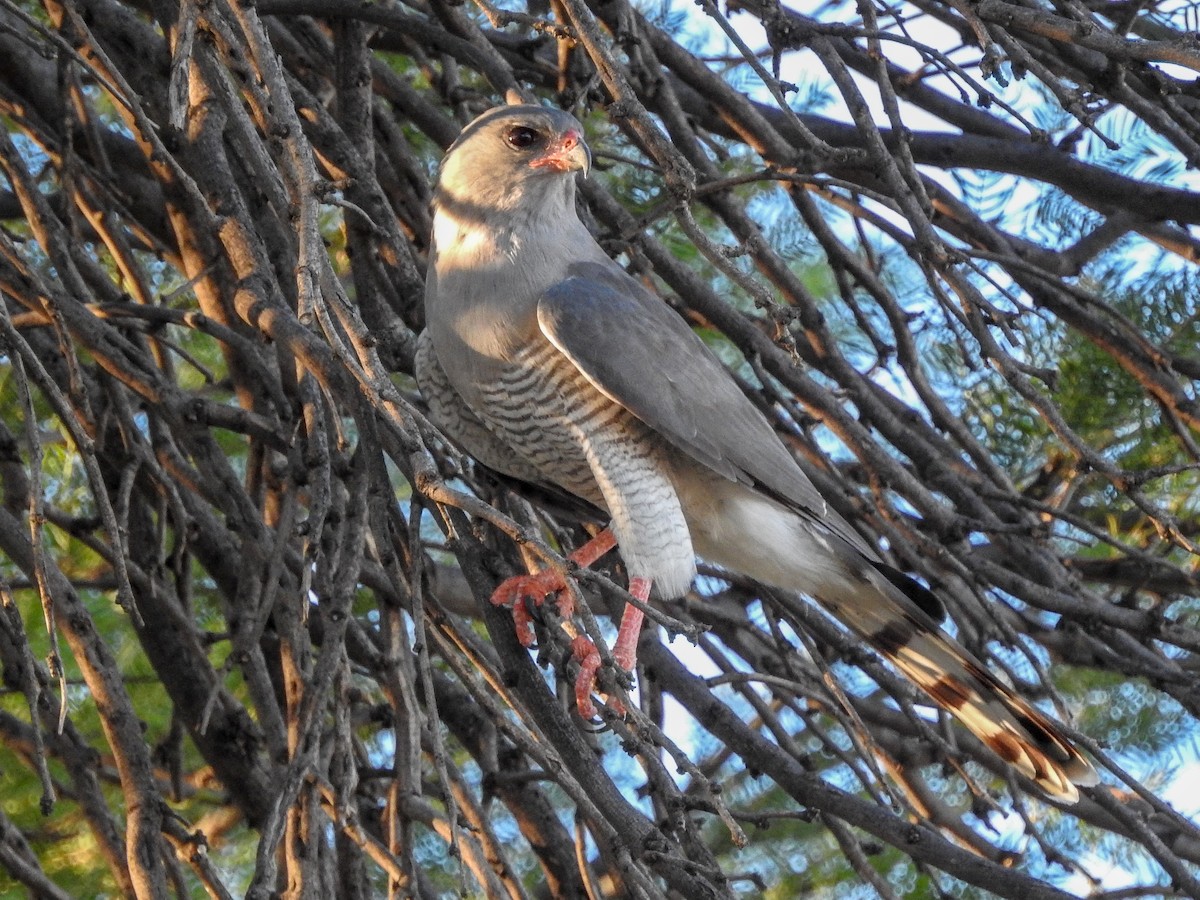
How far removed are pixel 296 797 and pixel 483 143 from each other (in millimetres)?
1712

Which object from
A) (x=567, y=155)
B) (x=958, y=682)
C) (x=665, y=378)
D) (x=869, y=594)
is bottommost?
(x=958, y=682)

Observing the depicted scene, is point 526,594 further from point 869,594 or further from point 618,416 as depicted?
point 869,594

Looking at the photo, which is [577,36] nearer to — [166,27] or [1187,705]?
[166,27]

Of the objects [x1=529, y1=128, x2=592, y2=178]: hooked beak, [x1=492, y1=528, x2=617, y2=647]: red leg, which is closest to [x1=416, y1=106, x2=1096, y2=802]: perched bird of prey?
[x1=529, y1=128, x2=592, y2=178]: hooked beak

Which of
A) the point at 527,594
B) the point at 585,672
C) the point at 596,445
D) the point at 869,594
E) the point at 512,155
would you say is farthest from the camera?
the point at 869,594

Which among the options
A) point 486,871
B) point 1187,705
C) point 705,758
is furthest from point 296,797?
point 705,758

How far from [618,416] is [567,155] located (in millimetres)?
614

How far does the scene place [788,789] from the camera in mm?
2873

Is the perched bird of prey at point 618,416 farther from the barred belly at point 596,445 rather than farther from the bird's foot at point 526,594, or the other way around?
the bird's foot at point 526,594

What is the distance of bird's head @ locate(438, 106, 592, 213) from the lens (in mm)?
3320

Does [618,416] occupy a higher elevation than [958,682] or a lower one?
higher

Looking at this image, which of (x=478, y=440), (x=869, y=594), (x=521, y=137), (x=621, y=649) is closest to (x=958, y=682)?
(x=869, y=594)

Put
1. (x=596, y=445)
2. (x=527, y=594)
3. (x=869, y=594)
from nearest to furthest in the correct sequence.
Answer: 1. (x=527, y=594)
2. (x=596, y=445)
3. (x=869, y=594)

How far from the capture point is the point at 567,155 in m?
3.34
